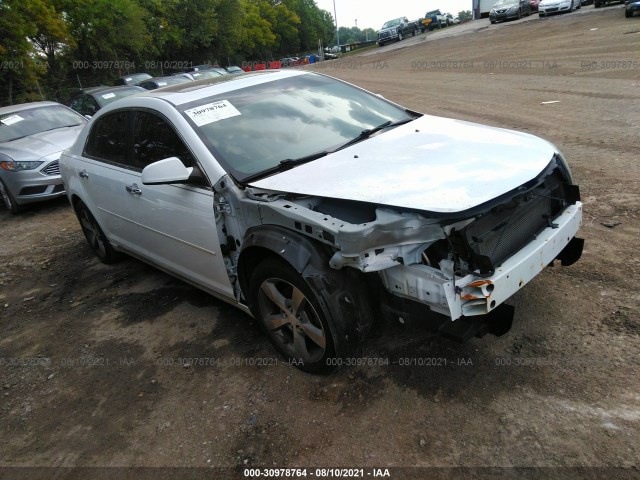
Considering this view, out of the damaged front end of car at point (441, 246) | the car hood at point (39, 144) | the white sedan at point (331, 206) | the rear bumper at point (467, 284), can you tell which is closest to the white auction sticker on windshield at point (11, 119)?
the car hood at point (39, 144)

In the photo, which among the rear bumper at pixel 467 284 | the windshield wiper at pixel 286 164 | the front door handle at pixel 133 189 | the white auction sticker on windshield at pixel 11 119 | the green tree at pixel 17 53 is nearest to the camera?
the rear bumper at pixel 467 284

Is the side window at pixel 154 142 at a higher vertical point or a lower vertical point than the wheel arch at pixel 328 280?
higher

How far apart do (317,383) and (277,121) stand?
5.91 feet

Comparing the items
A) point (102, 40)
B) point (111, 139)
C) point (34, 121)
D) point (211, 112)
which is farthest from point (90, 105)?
point (102, 40)

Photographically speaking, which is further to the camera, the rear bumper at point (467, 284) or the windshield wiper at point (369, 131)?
the windshield wiper at point (369, 131)

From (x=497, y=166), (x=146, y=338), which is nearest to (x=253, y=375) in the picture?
(x=146, y=338)

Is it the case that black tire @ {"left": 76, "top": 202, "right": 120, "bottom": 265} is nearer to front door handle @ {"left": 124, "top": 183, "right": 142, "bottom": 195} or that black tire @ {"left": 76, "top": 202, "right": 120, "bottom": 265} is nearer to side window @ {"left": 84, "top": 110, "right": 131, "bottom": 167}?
side window @ {"left": 84, "top": 110, "right": 131, "bottom": 167}

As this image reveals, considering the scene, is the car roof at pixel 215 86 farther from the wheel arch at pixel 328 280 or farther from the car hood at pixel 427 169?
the wheel arch at pixel 328 280

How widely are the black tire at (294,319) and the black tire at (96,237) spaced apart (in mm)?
2604

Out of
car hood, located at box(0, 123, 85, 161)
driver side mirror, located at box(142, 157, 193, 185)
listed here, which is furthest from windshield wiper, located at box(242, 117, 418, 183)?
car hood, located at box(0, 123, 85, 161)

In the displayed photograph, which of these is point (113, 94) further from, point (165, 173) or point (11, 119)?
point (165, 173)

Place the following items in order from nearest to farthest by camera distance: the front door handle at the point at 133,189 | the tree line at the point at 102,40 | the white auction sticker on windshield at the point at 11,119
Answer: the front door handle at the point at 133,189 < the white auction sticker on windshield at the point at 11,119 < the tree line at the point at 102,40

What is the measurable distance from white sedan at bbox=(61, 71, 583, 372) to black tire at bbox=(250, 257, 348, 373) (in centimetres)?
1

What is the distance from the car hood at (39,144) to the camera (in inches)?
299
